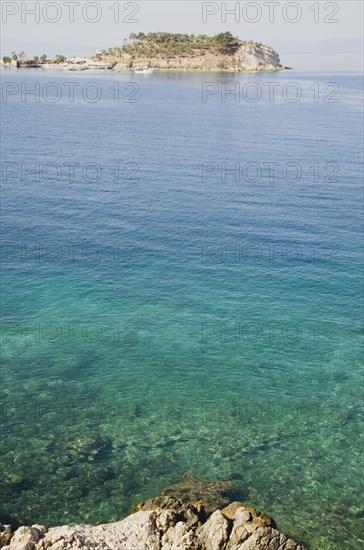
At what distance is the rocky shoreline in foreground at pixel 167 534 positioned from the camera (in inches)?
981

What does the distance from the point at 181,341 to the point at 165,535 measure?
1046 inches

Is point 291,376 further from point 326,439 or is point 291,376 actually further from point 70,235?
point 70,235

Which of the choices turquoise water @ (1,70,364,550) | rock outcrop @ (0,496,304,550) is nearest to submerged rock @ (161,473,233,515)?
turquoise water @ (1,70,364,550)

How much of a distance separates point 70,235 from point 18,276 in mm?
13051

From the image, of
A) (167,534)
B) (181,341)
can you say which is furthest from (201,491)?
(181,341)

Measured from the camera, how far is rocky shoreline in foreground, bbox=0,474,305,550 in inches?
981

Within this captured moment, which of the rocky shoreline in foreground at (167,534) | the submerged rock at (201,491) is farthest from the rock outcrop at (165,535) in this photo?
the submerged rock at (201,491)

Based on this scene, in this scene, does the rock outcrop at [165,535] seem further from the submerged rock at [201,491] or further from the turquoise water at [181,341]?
the turquoise water at [181,341]

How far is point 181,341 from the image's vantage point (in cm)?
5169

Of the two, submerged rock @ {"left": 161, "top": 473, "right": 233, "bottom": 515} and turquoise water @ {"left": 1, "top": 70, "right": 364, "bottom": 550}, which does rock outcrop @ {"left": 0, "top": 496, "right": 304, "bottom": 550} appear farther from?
turquoise water @ {"left": 1, "top": 70, "right": 364, "bottom": 550}

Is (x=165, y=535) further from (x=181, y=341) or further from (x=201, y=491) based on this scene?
(x=181, y=341)

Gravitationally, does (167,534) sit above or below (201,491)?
above

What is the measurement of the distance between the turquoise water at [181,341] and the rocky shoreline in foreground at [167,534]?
22.1 ft

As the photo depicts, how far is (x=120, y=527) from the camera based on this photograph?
86.9 feet
